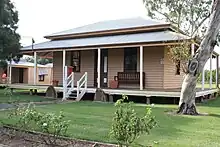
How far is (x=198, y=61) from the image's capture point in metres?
11.1

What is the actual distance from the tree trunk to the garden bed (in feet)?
20.0

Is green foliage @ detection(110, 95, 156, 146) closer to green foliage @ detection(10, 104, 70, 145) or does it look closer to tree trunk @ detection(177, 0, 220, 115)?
green foliage @ detection(10, 104, 70, 145)

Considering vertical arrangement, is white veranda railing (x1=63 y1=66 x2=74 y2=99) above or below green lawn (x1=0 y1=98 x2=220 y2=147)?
above

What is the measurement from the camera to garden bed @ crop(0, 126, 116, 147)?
6.01m

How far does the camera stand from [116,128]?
502cm

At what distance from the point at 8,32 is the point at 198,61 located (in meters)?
14.2

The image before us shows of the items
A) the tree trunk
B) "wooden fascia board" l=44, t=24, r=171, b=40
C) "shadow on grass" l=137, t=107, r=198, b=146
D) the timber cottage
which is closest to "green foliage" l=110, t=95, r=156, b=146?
"shadow on grass" l=137, t=107, r=198, b=146

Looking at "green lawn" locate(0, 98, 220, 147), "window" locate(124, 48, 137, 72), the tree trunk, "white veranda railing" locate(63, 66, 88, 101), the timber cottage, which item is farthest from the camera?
"window" locate(124, 48, 137, 72)

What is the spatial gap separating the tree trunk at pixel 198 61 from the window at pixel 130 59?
6992mm

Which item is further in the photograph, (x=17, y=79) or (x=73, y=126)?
(x=17, y=79)

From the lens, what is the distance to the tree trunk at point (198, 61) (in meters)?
10.7

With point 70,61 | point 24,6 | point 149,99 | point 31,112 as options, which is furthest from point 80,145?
point 24,6

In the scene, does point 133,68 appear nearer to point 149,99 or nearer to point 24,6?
point 149,99

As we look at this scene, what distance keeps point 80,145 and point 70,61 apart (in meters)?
15.3
